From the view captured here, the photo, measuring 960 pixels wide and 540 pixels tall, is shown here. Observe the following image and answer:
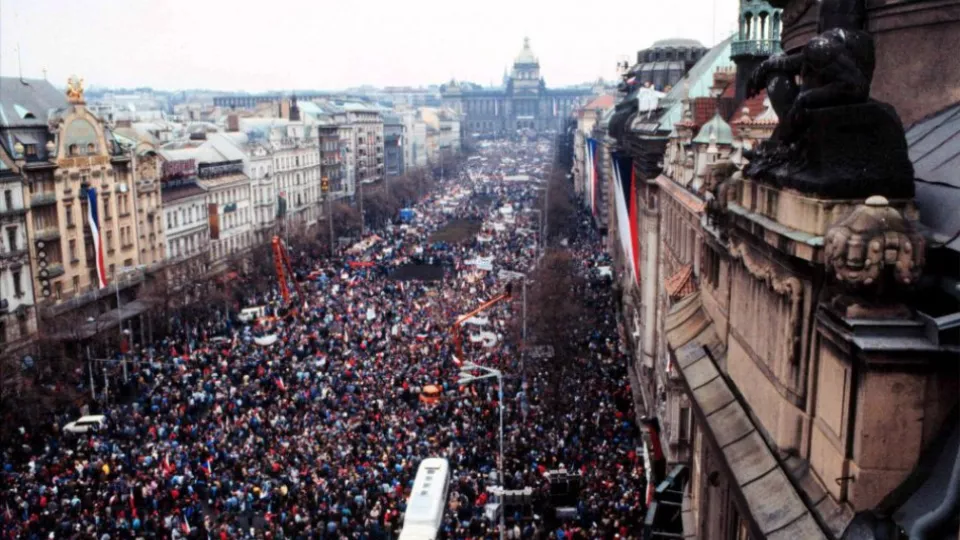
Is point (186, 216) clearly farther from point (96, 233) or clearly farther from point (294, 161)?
point (294, 161)

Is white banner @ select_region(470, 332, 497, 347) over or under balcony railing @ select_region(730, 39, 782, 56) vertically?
under

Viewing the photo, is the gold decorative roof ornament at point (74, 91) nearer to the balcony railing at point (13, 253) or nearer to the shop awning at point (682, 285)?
the balcony railing at point (13, 253)

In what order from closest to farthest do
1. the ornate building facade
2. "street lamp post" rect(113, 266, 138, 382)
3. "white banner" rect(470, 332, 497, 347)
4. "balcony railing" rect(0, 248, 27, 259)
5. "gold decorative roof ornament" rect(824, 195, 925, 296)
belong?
"gold decorative roof ornament" rect(824, 195, 925, 296), the ornate building facade, "street lamp post" rect(113, 266, 138, 382), "white banner" rect(470, 332, 497, 347), "balcony railing" rect(0, 248, 27, 259)

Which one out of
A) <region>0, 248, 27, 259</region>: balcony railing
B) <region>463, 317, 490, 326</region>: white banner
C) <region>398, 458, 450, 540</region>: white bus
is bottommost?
<region>463, 317, 490, 326</region>: white banner

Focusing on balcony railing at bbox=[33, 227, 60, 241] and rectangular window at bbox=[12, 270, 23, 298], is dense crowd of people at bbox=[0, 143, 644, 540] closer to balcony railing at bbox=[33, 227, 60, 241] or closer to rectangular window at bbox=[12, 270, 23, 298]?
rectangular window at bbox=[12, 270, 23, 298]

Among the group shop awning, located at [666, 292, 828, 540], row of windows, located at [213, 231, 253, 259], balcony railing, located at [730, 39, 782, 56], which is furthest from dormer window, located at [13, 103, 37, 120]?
shop awning, located at [666, 292, 828, 540]

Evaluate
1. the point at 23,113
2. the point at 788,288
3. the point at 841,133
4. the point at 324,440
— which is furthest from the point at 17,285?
the point at 841,133

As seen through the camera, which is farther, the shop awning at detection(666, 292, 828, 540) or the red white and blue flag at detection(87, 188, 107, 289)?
the red white and blue flag at detection(87, 188, 107, 289)
